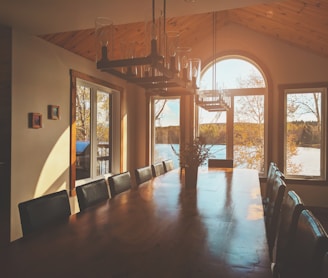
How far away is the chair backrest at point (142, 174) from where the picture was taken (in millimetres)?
3417

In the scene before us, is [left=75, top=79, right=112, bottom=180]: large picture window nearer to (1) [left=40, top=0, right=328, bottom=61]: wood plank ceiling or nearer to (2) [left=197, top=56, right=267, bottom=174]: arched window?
(1) [left=40, top=0, right=328, bottom=61]: wood plank ceiling

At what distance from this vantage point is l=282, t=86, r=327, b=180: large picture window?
17.2 ft

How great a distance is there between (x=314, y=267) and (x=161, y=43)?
1606mm

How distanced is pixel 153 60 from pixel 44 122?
2.37 metres

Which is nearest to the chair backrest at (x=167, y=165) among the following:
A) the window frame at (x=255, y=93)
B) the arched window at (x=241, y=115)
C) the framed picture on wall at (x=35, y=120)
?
the arched window at (x=241, y=115)

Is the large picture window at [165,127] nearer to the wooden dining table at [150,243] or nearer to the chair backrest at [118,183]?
the chair backrest at [118,183]

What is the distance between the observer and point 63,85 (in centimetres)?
390

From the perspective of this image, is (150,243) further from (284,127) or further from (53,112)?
(284,127)

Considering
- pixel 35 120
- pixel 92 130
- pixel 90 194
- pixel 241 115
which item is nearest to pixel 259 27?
pixel 241 115

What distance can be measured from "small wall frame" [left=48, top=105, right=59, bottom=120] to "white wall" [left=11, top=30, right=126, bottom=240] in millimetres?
51

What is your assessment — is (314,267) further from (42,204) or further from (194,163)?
(194,163)

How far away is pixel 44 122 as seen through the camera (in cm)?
356

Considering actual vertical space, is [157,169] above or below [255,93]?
below

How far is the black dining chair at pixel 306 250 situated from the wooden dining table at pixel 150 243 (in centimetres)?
15
